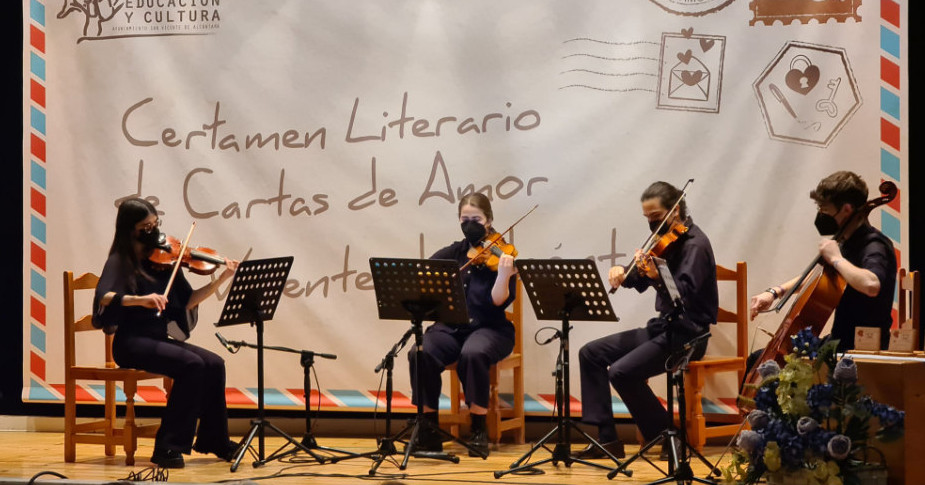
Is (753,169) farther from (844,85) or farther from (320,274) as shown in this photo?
(320,274)

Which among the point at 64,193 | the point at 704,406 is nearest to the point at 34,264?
the point at 64,193

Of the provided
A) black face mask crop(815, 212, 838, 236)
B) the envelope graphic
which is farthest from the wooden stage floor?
the envelope graphic

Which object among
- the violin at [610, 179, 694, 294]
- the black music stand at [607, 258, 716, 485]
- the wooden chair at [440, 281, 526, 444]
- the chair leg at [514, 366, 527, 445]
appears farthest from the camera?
the chair leg at [514, 366, 527, 445]

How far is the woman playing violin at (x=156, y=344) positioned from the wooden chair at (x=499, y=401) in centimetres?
107

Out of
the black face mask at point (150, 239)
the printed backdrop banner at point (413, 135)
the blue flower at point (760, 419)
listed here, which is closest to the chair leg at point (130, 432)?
the black face mask at point (150, 239)

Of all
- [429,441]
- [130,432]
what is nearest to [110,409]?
[130,432]

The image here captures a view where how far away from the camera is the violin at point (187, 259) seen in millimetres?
5035

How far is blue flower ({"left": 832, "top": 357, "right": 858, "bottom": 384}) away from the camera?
3.51 metres

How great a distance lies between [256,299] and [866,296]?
2.49 metres

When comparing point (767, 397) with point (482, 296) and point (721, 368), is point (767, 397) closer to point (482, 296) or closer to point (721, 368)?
point (721, 368)

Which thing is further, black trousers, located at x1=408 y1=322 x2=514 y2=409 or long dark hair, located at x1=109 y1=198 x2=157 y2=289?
black trousers, located at x1=408 y1=322 x2=514 y2=409

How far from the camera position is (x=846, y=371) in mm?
3508

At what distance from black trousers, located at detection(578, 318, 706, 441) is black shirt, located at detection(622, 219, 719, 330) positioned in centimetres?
12

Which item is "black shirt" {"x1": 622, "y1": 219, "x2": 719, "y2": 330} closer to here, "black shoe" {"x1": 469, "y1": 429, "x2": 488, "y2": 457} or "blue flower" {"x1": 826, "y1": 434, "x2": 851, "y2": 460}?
"black shoe" {"x1": 469, "y1": 429, "x2": 488, "y2": 457}
